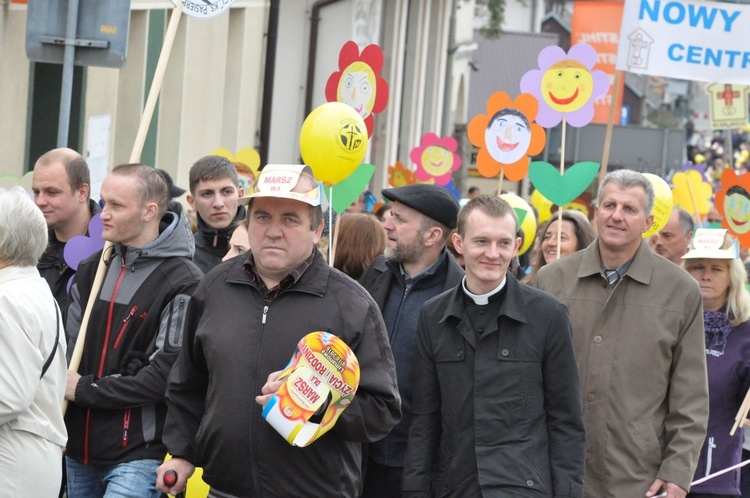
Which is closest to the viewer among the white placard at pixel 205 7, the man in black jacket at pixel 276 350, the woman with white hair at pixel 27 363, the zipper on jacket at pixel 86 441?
the woman with white hair at pixel 27 363

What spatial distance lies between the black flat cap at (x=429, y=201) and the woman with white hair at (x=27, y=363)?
191cm

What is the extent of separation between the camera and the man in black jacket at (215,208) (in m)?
7.80

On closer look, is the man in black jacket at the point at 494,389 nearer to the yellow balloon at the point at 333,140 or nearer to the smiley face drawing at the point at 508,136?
the yellow balloon at the point at 333,140

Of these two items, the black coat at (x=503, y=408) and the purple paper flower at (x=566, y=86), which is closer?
the black coat at (x=503, y=408)

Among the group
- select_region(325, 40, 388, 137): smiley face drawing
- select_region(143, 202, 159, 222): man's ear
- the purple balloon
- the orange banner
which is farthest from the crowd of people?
the orange banner

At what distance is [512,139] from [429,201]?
254 centimetres

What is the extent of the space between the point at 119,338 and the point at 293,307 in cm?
106

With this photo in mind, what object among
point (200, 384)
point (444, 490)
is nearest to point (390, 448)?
point (444, 490)

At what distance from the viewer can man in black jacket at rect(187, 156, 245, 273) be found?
25.6ft

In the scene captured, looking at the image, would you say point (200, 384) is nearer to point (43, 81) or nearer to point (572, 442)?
point (572, 442)

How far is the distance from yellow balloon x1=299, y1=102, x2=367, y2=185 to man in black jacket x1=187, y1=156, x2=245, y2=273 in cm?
118

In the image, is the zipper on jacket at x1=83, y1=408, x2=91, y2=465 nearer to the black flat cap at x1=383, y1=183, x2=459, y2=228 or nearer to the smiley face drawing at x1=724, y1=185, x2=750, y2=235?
the black flat cap at x1=383, y1=183, x2=459, y2=228

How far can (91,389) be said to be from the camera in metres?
5.58

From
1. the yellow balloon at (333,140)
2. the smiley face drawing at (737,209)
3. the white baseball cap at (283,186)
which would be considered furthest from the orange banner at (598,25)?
the white baseball cap at (283,186)
